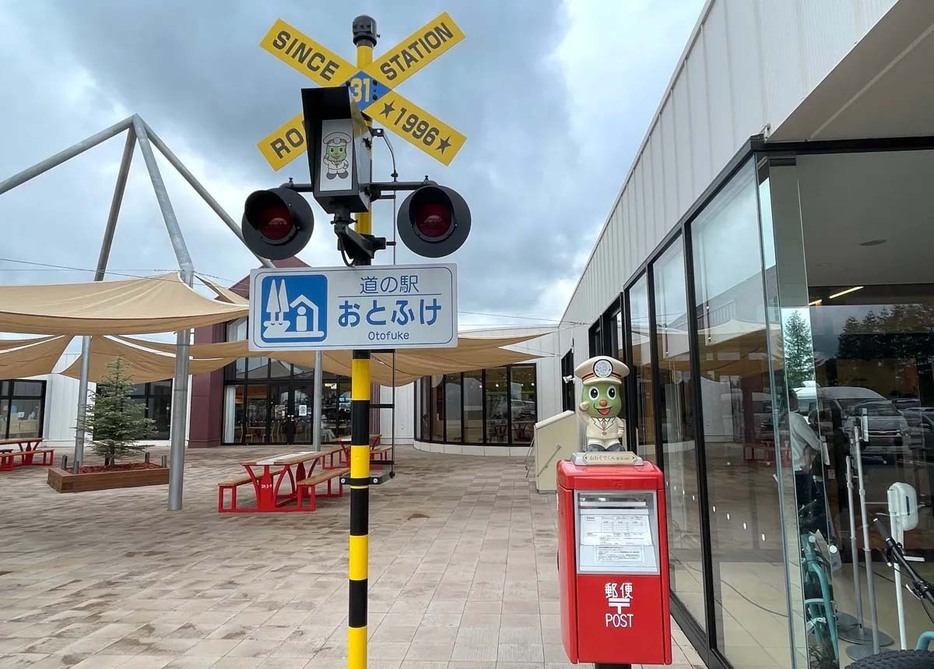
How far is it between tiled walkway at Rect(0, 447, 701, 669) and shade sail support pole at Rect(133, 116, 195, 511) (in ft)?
1.64

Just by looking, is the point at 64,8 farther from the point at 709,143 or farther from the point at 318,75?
the point at 709,143

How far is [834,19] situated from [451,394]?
1429cm

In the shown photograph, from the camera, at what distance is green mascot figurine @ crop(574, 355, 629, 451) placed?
8.86 feet

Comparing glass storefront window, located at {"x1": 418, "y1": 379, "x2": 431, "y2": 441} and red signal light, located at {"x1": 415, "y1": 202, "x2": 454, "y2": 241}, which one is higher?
red signal light, located at {"x1": 415, "y1": 202, "x2": 454, "y2": 241}

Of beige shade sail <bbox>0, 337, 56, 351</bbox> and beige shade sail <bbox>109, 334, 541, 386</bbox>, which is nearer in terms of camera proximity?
beige shade sail <bbox>109, 334, 541, 386</bbox>

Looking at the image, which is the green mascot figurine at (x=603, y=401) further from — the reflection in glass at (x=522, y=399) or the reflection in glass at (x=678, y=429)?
the reflection in glass at (x=522, y=399)

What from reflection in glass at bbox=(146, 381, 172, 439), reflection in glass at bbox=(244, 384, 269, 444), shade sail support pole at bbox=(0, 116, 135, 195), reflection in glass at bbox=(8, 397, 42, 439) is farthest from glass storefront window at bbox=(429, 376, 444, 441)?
reflection in glass at bbox=(8, 397, 42, 439)

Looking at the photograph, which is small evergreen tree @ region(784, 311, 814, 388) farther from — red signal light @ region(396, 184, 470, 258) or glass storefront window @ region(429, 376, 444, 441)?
glass storefront window @ region(429, 376, 444, 441)

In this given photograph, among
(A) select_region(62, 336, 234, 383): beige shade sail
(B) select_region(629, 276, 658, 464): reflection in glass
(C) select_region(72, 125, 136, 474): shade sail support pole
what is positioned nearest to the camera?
(B) select_region(629, 276, 658, 464): reflection in glass

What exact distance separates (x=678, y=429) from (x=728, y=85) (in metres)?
2.05

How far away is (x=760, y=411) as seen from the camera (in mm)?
2244

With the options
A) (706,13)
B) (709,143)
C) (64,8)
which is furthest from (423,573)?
(64,8)

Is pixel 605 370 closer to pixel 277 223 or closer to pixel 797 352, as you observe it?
pixel 797 352

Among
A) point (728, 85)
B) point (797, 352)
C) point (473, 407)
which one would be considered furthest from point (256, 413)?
point (797, 352)
